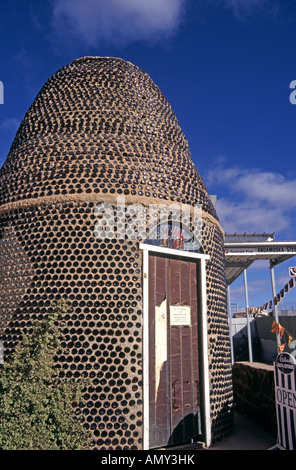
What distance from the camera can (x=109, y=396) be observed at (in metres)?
7.22

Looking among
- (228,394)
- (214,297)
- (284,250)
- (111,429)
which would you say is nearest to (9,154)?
(214,297)

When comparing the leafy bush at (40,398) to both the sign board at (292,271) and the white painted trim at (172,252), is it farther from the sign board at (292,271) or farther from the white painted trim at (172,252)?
the sign board at (292,271)

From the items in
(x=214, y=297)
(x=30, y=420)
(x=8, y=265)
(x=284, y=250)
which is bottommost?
(x=30, y=420)

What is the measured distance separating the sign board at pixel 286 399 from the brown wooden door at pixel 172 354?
5.92 ft

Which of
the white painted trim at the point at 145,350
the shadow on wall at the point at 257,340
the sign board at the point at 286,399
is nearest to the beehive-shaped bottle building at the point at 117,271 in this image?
the white painted trim at the point at 145,350

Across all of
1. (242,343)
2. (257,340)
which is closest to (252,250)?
(242,343)

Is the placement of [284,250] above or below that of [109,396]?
above

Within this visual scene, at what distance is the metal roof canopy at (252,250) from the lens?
19.8m

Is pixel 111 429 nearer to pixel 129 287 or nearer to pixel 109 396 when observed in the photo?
pixel 109 396

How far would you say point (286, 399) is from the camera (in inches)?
289

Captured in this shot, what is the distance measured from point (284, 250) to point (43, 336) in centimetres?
1692

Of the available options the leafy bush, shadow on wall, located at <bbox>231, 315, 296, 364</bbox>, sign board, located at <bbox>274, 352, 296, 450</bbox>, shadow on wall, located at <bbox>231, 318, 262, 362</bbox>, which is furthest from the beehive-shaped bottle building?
shadow on wall, located at <bbox>231, 318, 262, 362</bbox>

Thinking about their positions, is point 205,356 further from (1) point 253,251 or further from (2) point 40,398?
(1) point 253,251

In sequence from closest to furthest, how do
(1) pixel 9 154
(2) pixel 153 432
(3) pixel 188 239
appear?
(2) pixel 153 432
(3) pixel 188 239
(1) pixel 9 154
